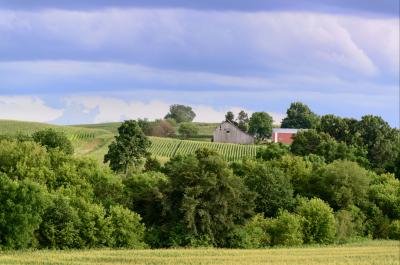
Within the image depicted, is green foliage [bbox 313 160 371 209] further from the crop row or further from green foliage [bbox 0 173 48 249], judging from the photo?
the crop row

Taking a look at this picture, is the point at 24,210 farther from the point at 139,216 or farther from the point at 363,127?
the point at 363,127

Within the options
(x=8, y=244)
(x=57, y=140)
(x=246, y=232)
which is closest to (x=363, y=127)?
(x=57, y=140)

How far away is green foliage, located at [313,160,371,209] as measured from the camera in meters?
71.8

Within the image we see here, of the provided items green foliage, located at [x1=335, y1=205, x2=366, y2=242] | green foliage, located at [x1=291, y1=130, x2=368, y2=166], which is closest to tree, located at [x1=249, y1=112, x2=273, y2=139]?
green foliage, located at [x1=291, y1=130, x2=368, y2=166]

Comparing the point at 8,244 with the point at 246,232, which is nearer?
the point at 8,244

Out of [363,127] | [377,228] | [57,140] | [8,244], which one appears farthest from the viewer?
[363,127]

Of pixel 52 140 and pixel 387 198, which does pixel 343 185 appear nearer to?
pixel 387 198

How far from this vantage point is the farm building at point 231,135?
16012cm

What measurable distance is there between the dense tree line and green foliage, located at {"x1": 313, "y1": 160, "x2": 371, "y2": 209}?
11cm

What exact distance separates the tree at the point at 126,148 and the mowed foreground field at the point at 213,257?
41520 mm

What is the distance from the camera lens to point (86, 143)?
133m

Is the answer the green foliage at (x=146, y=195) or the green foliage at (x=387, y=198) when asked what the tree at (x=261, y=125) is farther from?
the green foliage at (x=146, y=195)

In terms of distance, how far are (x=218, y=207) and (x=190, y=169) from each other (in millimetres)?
4214

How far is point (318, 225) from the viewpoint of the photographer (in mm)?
64625
